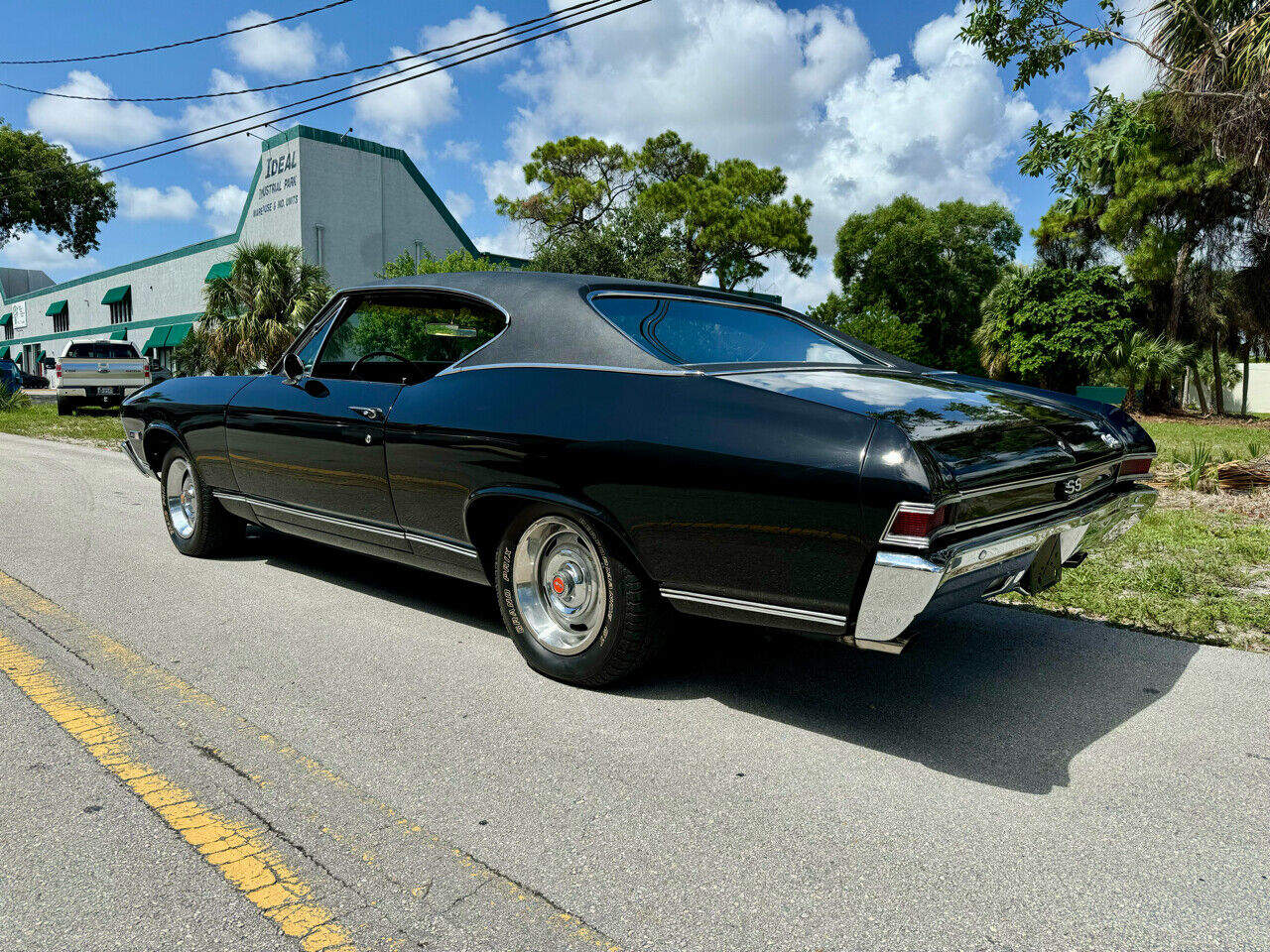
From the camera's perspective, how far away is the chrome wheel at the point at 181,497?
19.2 feet

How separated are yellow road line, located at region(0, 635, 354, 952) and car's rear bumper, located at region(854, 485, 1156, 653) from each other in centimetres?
161

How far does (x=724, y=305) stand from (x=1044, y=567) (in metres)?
1.68

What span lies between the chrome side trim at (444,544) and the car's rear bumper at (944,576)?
5.50 ft

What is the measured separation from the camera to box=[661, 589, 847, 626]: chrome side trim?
2.84 meters

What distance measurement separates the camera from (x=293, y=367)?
478 centimetres

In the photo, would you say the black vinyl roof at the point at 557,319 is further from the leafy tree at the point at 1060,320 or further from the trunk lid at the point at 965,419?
the leafy tree at the point at 1060,320

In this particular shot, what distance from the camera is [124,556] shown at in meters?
5.88

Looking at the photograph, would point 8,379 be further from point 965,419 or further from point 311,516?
point 965,419

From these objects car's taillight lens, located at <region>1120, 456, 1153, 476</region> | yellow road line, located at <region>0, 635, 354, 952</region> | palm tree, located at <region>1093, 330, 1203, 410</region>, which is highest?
palm tree, located at <region>1093, 330, 1203, 410</region>

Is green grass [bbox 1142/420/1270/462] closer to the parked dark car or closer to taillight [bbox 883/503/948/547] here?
taillight [bbox 883/503/948/547]

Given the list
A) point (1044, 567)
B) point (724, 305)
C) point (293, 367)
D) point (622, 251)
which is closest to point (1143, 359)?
point (622, 251)

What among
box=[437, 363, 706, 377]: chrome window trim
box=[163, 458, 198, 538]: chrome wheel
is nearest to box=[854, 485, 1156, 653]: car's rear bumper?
box=[437, 363, 706, 377]: chrome window trim

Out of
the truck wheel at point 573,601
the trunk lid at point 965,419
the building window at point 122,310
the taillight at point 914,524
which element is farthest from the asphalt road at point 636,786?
the building window at point 122,310

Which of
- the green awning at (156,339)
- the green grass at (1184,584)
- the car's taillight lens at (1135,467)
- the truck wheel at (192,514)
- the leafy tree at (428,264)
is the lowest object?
the green grass at (1184,584)
